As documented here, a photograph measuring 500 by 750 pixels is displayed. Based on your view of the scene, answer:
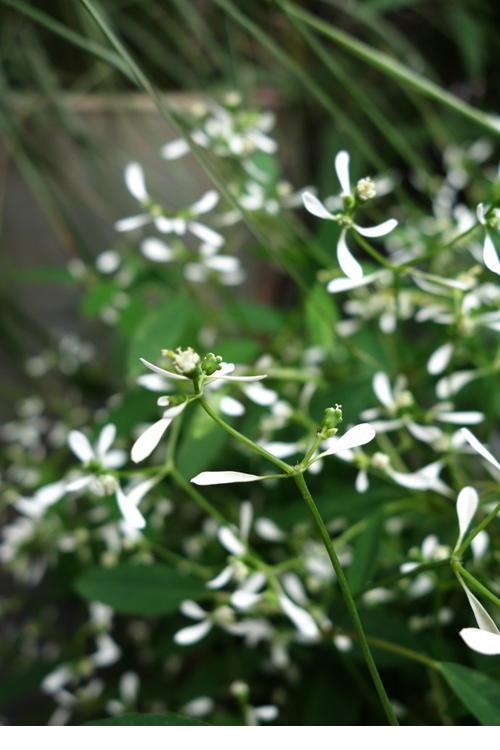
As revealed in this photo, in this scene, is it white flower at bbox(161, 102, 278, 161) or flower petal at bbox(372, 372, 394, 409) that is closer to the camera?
flower petal at bbox(372, 372, 394, 409)

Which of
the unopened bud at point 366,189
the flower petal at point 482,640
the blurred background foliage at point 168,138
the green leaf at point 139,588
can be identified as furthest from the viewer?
the blurred background foliage at point 168,138

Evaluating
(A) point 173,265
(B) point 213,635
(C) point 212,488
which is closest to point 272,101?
(A) point 173,265

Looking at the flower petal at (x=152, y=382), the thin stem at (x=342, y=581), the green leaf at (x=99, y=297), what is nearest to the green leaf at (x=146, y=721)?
the thin stem at (x=342, y=581)

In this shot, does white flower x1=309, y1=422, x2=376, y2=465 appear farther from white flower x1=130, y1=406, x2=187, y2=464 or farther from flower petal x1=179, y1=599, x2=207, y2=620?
flower petal x1=179, y1=599, x2=207, y2=620

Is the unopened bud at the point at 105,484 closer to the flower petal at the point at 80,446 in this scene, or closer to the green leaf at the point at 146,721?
the flower petal at the point at 80,446

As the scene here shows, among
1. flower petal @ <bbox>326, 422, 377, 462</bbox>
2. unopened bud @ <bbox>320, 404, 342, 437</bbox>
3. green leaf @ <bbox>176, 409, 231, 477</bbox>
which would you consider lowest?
green leaf @ <bbox>176, 409, 231, 477</bbox>

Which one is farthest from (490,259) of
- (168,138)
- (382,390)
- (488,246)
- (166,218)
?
(168,138)

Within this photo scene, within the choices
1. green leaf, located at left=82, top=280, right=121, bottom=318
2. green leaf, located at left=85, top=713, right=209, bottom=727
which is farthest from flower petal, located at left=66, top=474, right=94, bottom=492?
green leaf, located at left=82, top=280, right=121, bottom=318
